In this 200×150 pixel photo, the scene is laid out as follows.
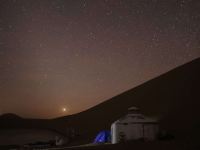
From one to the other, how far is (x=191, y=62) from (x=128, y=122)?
411 inches

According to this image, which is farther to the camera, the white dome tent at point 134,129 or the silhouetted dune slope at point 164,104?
the silhouetted dune slope at point 164,104

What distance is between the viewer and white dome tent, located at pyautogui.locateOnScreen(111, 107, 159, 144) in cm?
414

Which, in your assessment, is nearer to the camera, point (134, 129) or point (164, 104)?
point (134, 129)

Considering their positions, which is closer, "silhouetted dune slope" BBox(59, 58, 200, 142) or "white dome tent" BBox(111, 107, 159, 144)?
"white dome tent" BBox(111, 107, 159, 144)

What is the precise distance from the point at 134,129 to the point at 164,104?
849 cm

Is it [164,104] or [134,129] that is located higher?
[164,104]

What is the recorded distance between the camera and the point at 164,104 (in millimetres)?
12438

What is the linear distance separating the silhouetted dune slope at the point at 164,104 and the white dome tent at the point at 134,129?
31.1 inches

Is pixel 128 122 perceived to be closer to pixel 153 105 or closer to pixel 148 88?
pixel 153 105

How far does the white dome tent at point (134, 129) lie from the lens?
414 centimetres

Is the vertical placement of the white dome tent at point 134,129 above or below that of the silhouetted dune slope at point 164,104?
below

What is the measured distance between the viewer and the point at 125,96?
20.1 metres

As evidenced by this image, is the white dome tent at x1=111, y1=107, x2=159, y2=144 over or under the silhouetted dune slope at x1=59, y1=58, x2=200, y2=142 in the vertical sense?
under

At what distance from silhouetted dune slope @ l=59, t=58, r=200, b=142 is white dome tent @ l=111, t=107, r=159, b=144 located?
2.59 ft
